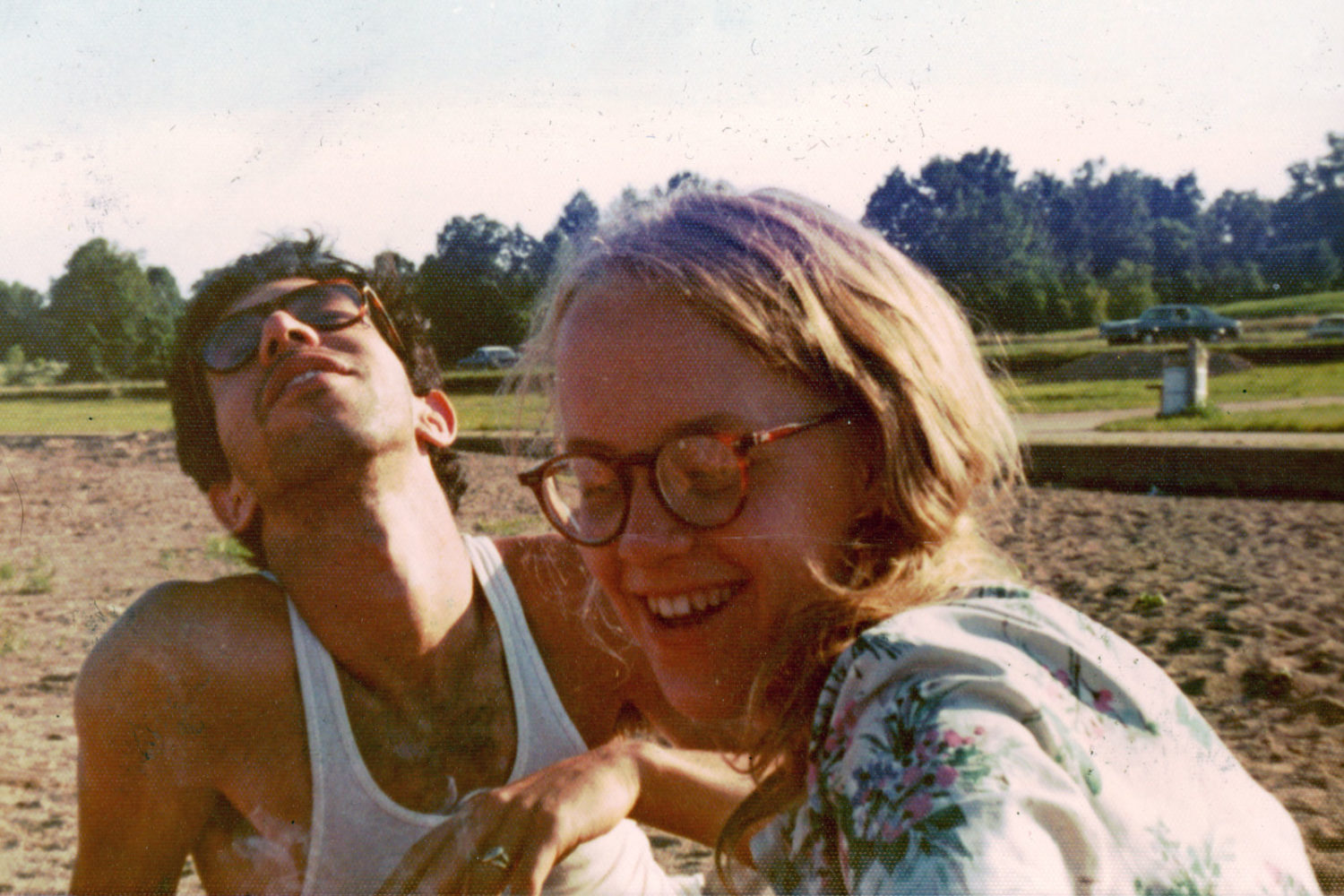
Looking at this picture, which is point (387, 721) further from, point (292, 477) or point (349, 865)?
point (292, 477)

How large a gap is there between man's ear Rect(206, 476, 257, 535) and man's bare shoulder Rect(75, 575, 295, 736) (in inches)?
10.0

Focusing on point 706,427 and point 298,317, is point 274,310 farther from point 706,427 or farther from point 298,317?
point 706,427

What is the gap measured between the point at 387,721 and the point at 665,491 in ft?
2.91

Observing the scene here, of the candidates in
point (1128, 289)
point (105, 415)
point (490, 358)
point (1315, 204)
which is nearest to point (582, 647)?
point (490, 358)

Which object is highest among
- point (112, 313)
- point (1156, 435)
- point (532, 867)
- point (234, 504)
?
point (112, 313)

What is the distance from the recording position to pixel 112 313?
309 centimetres

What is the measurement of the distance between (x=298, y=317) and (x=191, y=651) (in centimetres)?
73

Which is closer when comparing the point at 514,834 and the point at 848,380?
the point at 848,380

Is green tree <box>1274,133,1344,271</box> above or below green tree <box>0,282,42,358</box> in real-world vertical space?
above

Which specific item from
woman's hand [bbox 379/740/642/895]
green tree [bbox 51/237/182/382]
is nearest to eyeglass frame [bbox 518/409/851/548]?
woman's hand [bbox 379/740/642/895]

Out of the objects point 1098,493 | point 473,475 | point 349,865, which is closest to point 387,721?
point 349,865

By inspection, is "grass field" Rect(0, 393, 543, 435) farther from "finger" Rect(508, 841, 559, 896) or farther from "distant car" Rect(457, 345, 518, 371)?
"finger" Rect(508, 841, 559, 896)

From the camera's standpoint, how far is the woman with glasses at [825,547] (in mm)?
893

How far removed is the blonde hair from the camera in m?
1.26
